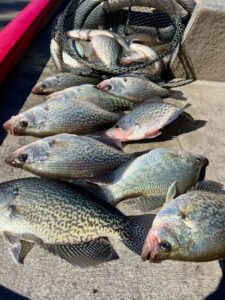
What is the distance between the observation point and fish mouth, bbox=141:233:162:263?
8.59 ft

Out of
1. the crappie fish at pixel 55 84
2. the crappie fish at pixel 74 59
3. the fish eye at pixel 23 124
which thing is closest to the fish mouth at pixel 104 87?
the crappie fish at pixel 55 84

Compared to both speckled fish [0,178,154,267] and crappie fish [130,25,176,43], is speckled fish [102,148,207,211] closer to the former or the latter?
speckled fish [0,178,154,267]

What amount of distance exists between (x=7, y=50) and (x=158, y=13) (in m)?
2.29

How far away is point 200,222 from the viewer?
275 centimetres

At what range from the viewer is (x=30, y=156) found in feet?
11.2

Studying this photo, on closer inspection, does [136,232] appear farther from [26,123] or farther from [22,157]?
[26,123]

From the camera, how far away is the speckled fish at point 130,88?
14.6 feet

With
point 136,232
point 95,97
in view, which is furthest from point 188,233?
point 95,97

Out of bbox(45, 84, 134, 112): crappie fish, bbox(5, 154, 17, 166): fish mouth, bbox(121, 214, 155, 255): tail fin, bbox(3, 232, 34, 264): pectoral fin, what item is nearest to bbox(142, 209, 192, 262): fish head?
bbox(121, 214, 155, 255): tail fin

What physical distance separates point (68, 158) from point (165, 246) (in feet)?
3.54

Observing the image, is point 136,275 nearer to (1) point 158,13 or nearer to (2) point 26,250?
(2) point 26,250

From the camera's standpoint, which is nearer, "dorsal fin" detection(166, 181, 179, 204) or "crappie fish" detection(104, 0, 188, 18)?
"dorsal fin" detection(166, 181, 179, 204)

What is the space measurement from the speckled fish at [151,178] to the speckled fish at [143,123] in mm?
468

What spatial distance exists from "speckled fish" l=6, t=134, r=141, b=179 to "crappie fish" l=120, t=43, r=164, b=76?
182 centimetres
